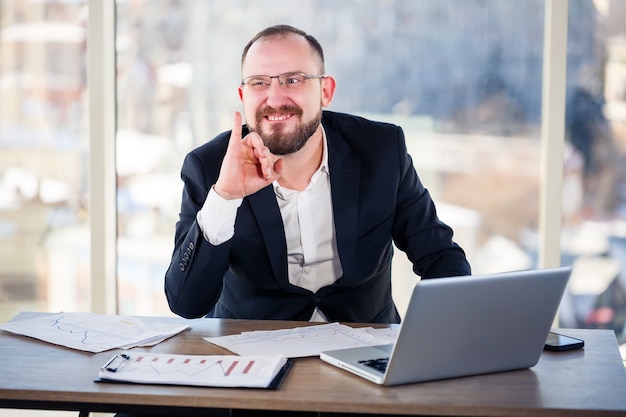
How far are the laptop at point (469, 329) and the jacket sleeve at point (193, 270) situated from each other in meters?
0.59

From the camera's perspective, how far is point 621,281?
3.71 meters

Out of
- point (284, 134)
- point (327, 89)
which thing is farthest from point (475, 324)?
point (327, 89)

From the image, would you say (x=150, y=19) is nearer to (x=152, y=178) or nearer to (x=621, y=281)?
(x=152, y=178)

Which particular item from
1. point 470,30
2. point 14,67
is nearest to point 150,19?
point 14,67

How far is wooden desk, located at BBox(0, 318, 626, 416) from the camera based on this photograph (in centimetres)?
166

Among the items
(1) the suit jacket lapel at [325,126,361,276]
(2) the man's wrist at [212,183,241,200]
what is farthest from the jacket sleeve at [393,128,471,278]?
(2) the man's wrist at [212,183,241,200]

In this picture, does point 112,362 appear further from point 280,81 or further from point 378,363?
point 280,81

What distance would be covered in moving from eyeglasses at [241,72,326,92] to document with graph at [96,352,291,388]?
3.23 feet

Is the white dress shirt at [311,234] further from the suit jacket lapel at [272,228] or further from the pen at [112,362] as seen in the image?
the pen at [112,362]

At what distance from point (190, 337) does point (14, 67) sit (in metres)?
2.18

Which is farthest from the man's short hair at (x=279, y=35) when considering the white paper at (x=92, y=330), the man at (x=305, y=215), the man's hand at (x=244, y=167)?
the white paper at (x=92, y=330)

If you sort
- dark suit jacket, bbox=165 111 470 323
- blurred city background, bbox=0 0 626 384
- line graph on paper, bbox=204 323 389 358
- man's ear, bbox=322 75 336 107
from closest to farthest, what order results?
1. line graph on paper, bbox=204 323 389 358
2. dark suit jacket, bbox=165 111 470 323
3. man's ear, bbox=322 75 336 107
4. blurred city background, bbox=0 0 626 384

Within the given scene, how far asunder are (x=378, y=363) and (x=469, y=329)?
207 mm

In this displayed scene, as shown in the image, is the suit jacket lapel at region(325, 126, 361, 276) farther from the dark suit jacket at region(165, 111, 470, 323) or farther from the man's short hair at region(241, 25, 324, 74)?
the man's short hair at region(241, 25, 324, 74)
